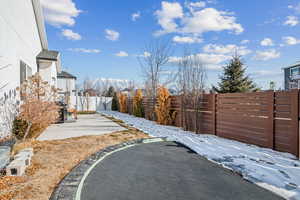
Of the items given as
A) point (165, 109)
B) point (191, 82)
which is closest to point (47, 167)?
point (191, 82)

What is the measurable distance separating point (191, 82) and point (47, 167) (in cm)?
668

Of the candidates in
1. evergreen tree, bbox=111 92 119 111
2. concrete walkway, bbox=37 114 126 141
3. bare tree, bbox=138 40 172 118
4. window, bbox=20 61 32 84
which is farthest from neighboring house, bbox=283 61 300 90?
window, bbox=20 61 32 84

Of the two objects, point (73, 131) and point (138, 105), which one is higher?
point (138, 105)

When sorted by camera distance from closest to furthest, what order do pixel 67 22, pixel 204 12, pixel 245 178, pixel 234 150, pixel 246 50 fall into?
pixel 245 178
pixel 234 150
pixel 204 12
pixel 246 50
pixel 67 22

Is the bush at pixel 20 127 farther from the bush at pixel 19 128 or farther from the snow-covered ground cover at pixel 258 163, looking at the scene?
the snow-covered ground cover at pixel 258 163

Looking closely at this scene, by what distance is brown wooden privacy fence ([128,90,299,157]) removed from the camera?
15.1 ft

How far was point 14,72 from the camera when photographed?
251 inches

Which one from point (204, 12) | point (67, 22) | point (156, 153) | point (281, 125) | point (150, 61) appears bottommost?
point (156, 153)

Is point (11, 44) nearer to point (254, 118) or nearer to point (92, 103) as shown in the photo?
point (254, 118)

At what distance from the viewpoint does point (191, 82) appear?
8.64m

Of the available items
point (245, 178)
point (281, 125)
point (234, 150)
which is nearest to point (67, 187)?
point (245, 178)

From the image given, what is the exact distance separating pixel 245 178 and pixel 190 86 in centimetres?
569

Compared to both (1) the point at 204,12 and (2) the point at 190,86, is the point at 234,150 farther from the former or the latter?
(1) the point at 204,12

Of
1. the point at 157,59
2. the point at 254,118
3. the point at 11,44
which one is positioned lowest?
the point at 254,118
